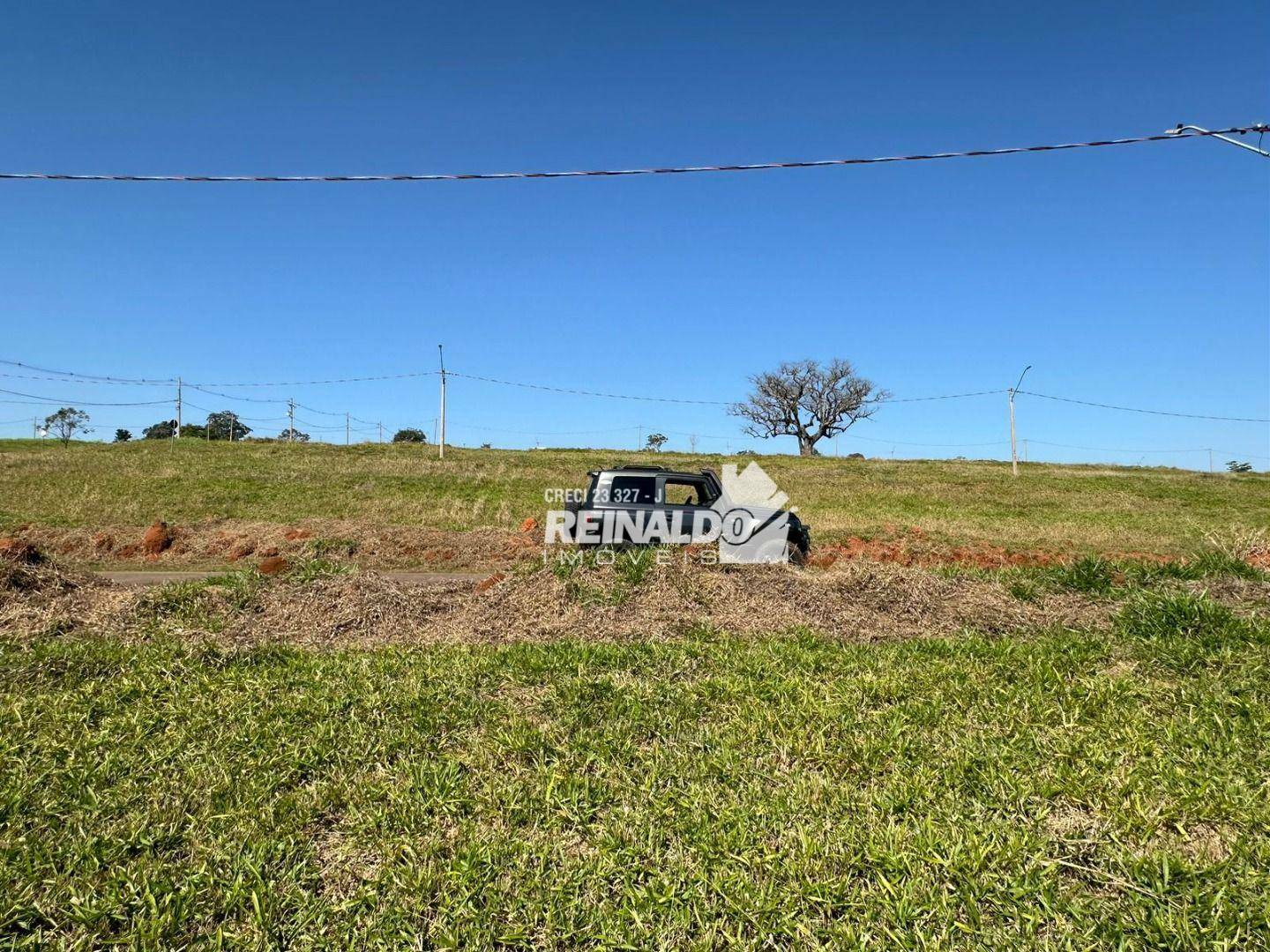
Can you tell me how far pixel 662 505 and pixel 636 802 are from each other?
20.0ft

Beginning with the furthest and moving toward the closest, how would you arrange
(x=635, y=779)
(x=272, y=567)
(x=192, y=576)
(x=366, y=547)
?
(x=366, y=547)
(x=192, y=576)
(x=272, y=567)
(x=635, y=779)

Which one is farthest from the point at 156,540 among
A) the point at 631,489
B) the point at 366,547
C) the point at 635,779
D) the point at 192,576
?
the point at 635,779

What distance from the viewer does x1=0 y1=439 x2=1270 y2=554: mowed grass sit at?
1972 cm

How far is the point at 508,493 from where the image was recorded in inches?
982

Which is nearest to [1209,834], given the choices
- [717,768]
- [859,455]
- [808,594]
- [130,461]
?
[717,768]

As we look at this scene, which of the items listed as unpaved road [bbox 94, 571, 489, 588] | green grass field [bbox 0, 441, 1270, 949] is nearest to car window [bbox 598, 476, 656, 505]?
green grass field [bbox 0, 441, 1270, 949]

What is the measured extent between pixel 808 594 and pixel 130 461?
31.4m

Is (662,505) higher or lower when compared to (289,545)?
higher

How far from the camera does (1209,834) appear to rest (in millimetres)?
3125

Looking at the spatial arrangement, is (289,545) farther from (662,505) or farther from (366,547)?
(662,505)

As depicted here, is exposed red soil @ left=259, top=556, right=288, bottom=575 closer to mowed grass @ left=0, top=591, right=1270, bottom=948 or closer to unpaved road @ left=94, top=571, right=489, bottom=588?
unpaved road @ left=94, top=571, right=489, bottom=588

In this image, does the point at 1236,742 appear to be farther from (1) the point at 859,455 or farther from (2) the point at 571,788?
(1) the point at 859,455

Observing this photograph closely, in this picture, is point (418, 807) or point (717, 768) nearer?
point (418, 807)

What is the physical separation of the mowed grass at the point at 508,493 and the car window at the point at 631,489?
9063mm
